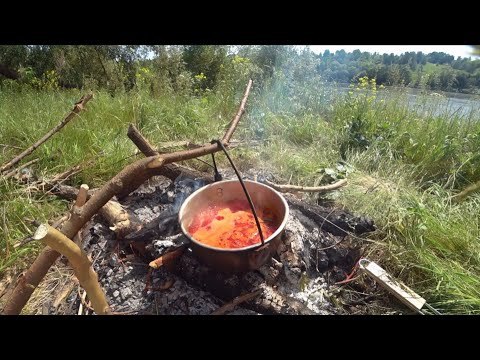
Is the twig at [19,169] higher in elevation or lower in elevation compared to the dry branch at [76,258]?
lower

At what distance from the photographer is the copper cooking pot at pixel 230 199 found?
5.57 feet

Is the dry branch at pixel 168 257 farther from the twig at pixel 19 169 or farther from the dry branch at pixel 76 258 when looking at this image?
the twig at pixel 19 169

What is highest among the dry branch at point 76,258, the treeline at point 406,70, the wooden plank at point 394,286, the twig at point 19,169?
the treeline at point 406,70

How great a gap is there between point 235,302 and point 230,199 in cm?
79

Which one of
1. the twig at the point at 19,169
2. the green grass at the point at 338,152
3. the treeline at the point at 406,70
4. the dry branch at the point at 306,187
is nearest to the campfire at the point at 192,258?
the dry branch at the point at 306,187

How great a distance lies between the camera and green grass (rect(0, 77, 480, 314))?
2293mm

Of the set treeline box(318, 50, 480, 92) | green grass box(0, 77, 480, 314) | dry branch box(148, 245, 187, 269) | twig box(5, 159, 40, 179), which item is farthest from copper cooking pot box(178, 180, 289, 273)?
treeline box(318, 50, 480, 92)

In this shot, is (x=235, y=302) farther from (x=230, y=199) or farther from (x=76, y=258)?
(x=76, y=258)

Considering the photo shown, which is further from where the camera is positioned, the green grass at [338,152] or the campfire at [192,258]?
the green grass at [338,152]

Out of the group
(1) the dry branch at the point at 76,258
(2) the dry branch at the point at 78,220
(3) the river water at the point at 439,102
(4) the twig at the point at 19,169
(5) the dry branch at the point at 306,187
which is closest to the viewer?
(1) the dry branch at the point at 76,258

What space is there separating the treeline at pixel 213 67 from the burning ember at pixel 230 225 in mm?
2874

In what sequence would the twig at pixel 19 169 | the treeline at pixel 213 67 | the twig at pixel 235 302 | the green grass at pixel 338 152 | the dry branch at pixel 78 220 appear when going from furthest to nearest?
the treeline at pixel 213 67
the twig at pixel 19 169
the green grass at pixel 338 152
the twig at pixel 235 302
the dry branch at pixel 78 220

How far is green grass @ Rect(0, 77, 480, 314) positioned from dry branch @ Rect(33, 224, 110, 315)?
1112mm
